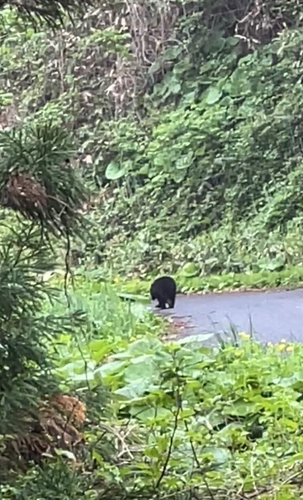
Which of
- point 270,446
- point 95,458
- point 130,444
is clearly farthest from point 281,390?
point 95,458

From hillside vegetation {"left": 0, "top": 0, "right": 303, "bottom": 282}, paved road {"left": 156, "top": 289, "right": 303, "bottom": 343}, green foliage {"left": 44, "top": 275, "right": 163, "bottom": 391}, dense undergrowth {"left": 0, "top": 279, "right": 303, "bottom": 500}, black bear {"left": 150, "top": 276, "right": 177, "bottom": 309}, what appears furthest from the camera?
hillside vegetation {"left": 0, "top": 0, "right": 303, "bottom": 282}

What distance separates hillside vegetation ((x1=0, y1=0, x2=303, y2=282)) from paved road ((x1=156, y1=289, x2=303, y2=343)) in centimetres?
143

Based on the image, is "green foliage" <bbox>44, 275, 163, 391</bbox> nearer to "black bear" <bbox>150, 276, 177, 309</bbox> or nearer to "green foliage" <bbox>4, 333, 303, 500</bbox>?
"green foliage" <bbox>4, 333, 303, 500</bbox>

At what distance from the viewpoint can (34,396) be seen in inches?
46.0

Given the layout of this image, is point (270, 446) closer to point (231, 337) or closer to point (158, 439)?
point (158, 439)

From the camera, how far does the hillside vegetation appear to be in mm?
7234

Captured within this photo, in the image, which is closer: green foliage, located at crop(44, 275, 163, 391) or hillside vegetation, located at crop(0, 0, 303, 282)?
green foliage, located at crop(44, 275, 163, 391)

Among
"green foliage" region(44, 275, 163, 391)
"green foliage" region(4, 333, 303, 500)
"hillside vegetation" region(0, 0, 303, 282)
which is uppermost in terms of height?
"hillside vegetation" region(0, 0, 303, 282)

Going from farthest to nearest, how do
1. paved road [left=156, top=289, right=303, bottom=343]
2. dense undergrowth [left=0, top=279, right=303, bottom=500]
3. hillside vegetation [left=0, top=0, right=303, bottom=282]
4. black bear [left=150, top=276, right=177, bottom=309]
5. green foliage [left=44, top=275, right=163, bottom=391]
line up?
hillside vegetation [left=0, top=0, right=303, bottom=282]
black bear [left=150, top=276, right=177, bottom=309]
paved road [left=156, top=289, right=303, bottom=343]
green foliage [left=44, top=275, right=163, bottom=391]
dense undergrowth [left=0, top=279, right=303, bottom=500]

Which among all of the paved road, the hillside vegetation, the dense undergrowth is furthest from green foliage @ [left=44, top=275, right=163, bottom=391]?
the hillside vegetation

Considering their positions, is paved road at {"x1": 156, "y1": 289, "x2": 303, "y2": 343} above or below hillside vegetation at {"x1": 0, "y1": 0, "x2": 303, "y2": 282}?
below

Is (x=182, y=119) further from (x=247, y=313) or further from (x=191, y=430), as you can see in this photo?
(x=191, y=430)

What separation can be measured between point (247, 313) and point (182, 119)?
4.01m

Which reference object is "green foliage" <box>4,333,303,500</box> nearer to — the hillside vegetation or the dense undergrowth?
the dense undergrowth
